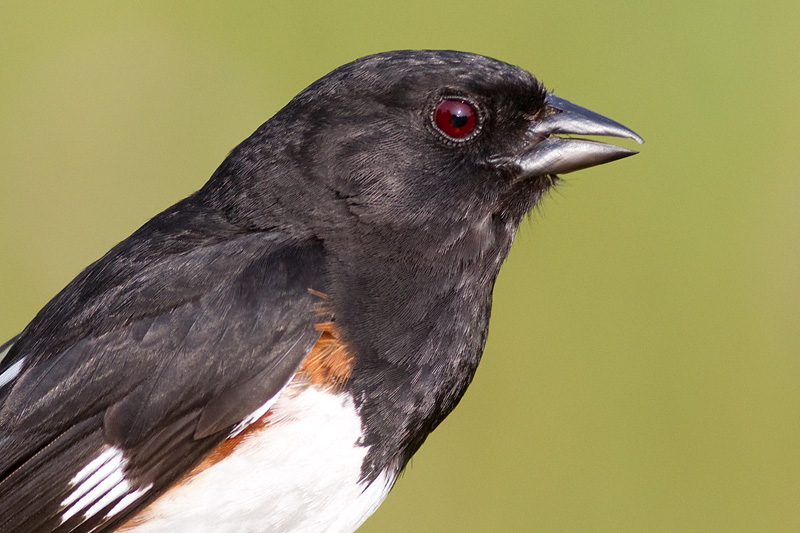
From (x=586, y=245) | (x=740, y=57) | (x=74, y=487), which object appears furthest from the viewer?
(x=740, y=57)

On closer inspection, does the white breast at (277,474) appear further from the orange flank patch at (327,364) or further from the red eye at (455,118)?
the red eye at (455,118)

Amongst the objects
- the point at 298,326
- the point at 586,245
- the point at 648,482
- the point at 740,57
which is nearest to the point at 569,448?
the point at 648,482

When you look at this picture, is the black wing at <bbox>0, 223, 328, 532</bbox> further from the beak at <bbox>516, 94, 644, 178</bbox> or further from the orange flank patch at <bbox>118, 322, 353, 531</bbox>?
the beak at <bbox>516, 94, 644, 178</bbox>

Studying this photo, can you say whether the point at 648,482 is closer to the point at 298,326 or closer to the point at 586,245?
the point at 586,245

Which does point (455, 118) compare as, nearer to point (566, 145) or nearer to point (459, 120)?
point (459, 120)

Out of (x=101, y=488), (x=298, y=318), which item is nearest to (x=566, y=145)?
(x=298, y=318)

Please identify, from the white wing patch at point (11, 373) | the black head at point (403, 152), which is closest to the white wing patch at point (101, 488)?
the white wing patch at point (11, 373)

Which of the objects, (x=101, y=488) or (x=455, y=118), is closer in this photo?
(x=101, y=488)
